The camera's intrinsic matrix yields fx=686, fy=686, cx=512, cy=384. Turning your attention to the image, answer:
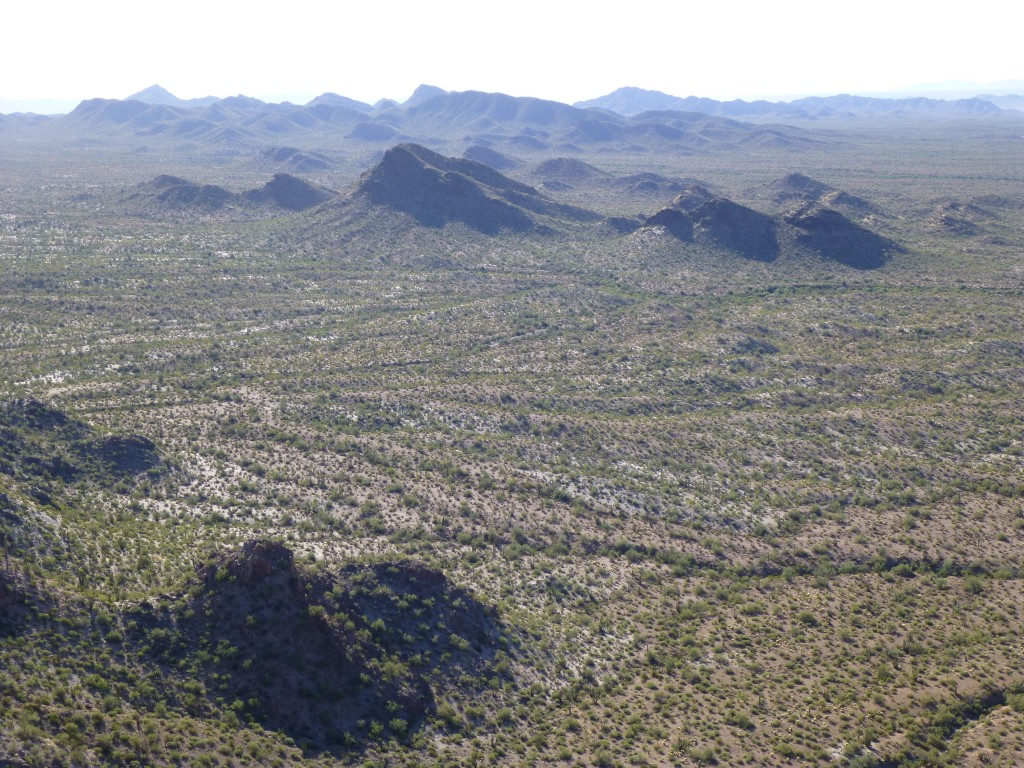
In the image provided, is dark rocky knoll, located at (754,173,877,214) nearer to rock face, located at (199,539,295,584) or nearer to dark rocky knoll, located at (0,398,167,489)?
dark rocky knoll, located at (0,398,167,489)

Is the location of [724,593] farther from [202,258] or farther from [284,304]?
[202,258]

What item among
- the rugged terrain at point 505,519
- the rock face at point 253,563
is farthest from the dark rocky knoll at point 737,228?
the rock face at point 253,563

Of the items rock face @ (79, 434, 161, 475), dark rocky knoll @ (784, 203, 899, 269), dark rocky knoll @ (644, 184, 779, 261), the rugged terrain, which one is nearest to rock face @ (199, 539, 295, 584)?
the rugged terrain

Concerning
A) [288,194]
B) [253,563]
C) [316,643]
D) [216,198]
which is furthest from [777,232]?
[216,198]

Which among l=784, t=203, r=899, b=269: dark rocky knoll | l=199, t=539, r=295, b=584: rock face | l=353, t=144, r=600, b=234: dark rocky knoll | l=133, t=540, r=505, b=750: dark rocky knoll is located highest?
l=353, t=144, r=600, b=234: dark rocky knoll

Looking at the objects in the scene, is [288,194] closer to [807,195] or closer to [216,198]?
[216,198]

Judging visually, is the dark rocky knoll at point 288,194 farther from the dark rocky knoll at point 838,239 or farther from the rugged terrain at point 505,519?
the dark rocky knoll at point 838,239

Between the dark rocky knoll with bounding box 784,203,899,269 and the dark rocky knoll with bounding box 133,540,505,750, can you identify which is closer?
the dark rocky knoll with bounding box 133,540,505,750
